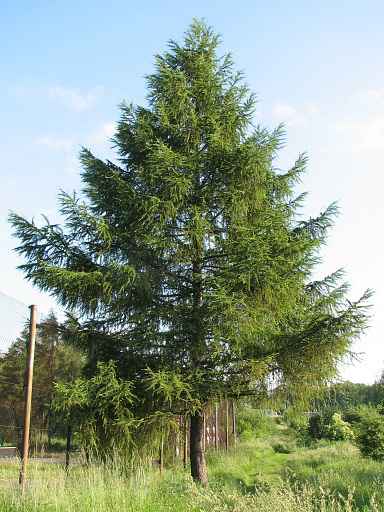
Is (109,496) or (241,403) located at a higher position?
(241,403)

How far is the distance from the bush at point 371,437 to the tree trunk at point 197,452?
6688 millimetres

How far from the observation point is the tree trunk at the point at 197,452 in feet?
34.9

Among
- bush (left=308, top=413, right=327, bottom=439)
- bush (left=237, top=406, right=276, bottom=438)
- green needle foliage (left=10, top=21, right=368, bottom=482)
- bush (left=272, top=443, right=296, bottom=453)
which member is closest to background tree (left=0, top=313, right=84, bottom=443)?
green needle foliage (left=10, top=21, right=368, bottom=482)

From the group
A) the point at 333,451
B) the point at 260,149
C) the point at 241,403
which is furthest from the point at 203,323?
the point at 333,451

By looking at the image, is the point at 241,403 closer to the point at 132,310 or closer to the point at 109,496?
the point at 132,310

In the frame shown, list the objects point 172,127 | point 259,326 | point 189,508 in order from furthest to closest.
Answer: point 172,127 < point 259,326 < point 189,508

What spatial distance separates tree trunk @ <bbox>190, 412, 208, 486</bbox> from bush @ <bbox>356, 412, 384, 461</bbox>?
6.69 m

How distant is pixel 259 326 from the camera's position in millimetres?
9945

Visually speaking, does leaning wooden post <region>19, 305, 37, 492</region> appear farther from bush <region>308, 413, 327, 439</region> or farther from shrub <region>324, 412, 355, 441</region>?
bush <region>308, 413, 327, 439</region>

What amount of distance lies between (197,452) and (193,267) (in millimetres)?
3767

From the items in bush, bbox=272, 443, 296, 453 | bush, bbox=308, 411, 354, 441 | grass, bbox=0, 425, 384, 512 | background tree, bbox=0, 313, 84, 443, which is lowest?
bush, bbox=272, 443, 296, 453

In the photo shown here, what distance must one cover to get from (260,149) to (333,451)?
1240cm

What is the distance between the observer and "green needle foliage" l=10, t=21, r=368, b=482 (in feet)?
33.0

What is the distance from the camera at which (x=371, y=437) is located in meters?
15.4
